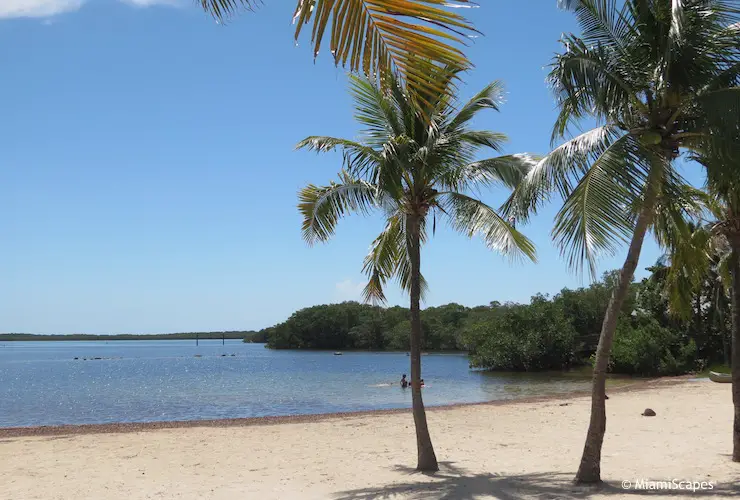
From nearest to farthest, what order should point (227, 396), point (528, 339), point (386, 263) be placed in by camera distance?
point (386, 263), point (227, 396), point (528, 339)

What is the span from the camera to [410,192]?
10.5m

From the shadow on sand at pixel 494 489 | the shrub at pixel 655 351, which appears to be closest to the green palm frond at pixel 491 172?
the shadow on sand at pixel 494 489

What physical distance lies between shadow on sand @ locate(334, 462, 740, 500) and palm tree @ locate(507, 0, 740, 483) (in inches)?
17.3

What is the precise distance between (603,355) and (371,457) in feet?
20.1

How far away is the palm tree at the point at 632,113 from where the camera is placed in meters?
7.27

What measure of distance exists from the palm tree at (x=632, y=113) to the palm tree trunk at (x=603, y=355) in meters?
0.01

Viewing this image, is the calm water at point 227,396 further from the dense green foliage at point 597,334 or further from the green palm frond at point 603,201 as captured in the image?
the green palm frond at point 603,201

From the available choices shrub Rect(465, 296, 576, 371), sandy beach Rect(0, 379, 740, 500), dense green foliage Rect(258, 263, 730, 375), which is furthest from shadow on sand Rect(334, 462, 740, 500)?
shrub Rect(465, 296, 576, 371)

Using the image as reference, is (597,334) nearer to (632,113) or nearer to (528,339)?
(528,339)

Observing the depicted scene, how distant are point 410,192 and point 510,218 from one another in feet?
6.58

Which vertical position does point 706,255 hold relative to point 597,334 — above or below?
above

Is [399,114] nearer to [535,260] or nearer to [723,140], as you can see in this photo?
[535,260]

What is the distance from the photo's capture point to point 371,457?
512 inches

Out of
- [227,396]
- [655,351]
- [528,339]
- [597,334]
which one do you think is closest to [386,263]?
[227,396]
